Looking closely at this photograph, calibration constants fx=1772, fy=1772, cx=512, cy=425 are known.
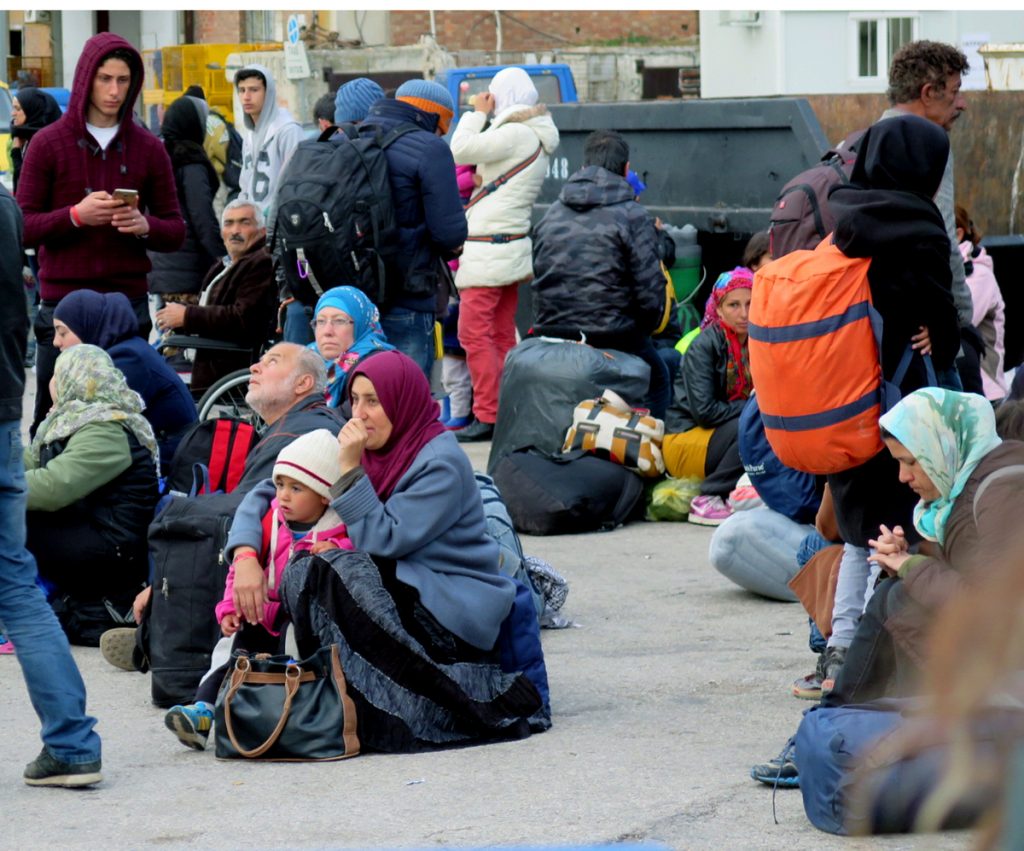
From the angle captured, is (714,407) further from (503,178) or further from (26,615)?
(26,615)

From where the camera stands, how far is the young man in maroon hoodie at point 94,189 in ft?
23.4

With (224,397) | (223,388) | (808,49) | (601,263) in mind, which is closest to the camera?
(223,388)

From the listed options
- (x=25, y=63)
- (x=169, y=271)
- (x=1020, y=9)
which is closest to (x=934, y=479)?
(x=169, y=271)

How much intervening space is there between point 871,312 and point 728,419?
11.7ft

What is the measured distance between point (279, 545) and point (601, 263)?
4.03m

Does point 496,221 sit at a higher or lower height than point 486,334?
higher

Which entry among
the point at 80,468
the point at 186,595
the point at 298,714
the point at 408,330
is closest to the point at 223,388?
the point at 408,330

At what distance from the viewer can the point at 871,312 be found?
472cm

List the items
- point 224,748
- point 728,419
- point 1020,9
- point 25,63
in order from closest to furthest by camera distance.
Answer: point 224,748, point 728,419, point 1020,9, point 25,63

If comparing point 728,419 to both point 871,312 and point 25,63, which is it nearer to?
point 871,312

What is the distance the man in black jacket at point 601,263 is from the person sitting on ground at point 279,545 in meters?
3.89

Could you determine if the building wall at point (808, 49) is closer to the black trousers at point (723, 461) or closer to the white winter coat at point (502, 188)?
the white winter coat at point (502, 188)

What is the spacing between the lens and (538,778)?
4.59 m

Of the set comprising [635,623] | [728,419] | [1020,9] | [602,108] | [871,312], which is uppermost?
[1020,9]
